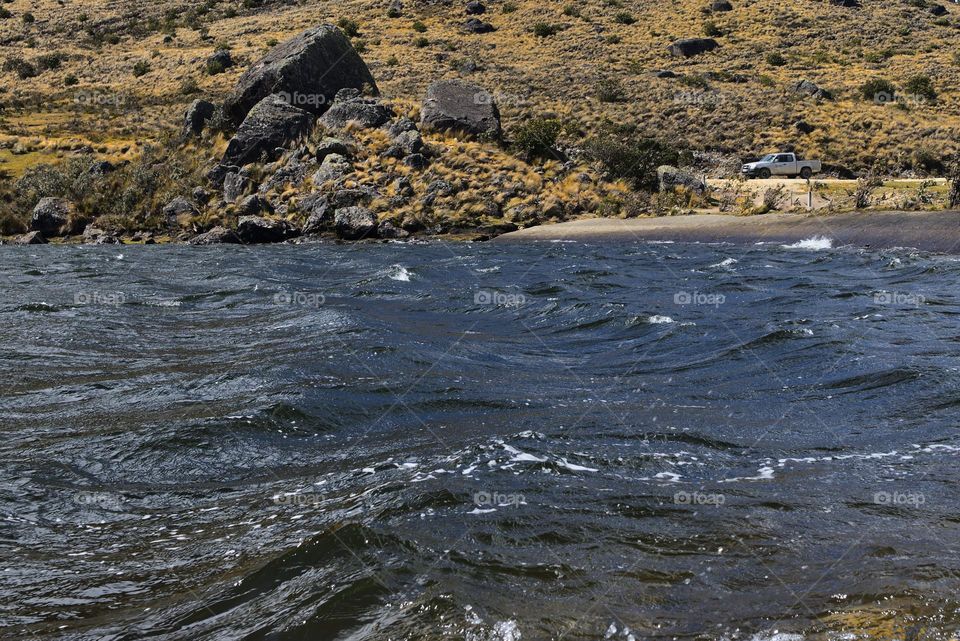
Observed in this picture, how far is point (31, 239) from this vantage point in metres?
34.6

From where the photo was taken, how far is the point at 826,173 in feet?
147

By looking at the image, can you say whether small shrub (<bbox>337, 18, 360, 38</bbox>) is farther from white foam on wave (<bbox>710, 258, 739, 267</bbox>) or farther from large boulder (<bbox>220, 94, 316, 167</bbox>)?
white foam on wave (<bbox>710, 258, 739, 267</bbox>)

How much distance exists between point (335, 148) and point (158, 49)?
4853 cm

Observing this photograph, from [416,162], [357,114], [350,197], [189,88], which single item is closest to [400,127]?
[357,114]

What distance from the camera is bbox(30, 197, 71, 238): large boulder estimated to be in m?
36.1

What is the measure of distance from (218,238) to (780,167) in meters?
28.8

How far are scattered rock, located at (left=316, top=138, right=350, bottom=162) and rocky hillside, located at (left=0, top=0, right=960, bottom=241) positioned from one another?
0.09 meters

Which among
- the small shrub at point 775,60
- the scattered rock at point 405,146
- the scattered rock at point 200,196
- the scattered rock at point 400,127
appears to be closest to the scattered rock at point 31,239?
the scattered rock at point 200,196

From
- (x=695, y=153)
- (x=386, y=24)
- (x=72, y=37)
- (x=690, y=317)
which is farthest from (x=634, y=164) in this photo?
(x=72, y=37)

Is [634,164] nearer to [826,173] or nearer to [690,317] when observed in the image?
[826,173]

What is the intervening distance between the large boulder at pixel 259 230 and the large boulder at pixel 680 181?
1710 cm

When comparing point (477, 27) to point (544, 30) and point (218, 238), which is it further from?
point (218, 238)

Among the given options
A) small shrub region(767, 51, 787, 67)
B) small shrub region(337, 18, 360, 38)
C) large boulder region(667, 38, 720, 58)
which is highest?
small shrub region(337, 18, 360, 38)

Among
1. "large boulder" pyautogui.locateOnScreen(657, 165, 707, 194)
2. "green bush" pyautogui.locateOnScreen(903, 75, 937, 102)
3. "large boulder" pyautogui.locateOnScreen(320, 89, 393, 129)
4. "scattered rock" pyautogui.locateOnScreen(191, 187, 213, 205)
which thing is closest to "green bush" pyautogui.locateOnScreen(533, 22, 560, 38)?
"green bush" pyautogui.locateOnScreen(903, 75, 937, 102)
